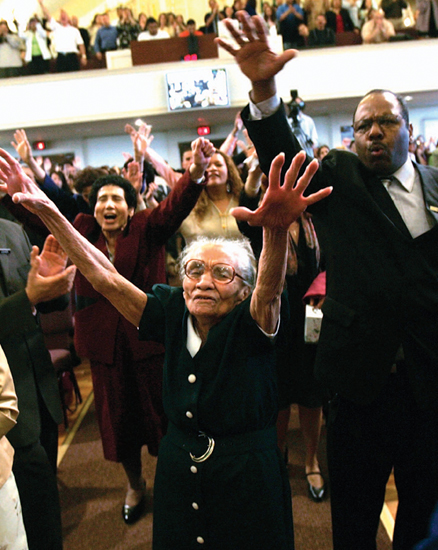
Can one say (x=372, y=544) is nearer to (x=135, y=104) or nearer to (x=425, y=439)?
(x=425, y=439)

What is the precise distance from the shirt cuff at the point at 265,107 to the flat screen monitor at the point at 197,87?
790 cm

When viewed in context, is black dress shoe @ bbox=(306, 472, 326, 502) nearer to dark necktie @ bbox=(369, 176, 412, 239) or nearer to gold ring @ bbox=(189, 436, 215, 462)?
gold ring @ bbox=(189, 436, 215, 462)

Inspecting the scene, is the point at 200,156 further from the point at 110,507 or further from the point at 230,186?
the point at 110,507

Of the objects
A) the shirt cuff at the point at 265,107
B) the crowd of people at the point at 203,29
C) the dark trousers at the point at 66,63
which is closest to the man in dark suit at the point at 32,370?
the shirt cuff at the point at 265,107

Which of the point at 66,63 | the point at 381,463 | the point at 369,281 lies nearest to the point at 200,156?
the point at 369,281

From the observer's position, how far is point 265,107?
122 centimetres

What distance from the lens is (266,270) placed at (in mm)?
1170

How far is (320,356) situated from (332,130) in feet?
33.0

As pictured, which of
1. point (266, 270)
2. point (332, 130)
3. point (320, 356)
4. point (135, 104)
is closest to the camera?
point (266, 270)

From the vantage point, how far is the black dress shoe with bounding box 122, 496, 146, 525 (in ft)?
6.94

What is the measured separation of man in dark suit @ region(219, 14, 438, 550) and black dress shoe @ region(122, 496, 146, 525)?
3.39 feet

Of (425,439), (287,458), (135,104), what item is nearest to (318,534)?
(287,458)

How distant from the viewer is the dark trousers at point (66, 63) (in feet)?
29.5

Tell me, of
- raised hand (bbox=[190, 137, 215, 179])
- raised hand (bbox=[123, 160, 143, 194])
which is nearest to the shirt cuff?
raised hand (bbox=[190, 137, 215, 179])
